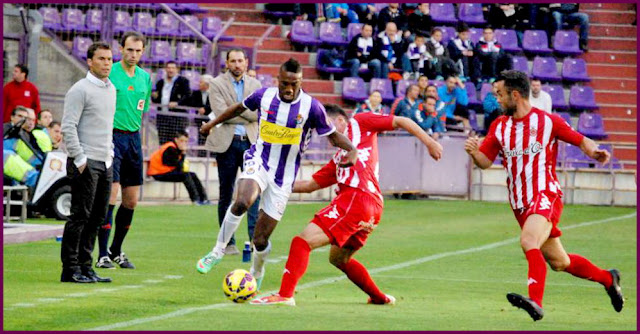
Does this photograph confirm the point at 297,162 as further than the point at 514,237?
No

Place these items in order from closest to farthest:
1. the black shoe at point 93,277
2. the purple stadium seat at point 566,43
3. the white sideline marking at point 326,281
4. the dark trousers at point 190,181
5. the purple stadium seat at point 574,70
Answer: the white sideline marking at point 326,281
the black shoe at point 93,277
the dark trousers at point 190,181
the purple stadium seat at point 574,70
the purple stadium seat at point 566,43

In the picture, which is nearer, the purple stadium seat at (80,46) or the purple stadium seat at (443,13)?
the purple stadium seat at (80,46)

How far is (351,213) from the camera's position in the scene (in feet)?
30.4

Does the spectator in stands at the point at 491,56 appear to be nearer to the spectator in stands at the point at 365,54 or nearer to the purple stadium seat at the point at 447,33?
the purple stadium seat at the point at 447,33

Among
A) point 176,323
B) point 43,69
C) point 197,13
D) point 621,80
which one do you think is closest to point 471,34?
point 621,80

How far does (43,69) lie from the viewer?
2427 centimetres

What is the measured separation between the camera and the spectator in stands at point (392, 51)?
88.3ft

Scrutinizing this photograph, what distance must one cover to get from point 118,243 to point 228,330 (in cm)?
451

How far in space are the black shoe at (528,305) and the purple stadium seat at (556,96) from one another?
20.0 meters

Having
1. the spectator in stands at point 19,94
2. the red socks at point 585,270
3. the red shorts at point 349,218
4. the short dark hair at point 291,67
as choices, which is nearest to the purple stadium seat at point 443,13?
the spectator in stands at point 19,94

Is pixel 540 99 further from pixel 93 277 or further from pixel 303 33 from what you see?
pixel 93 277

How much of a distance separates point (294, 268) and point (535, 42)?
21132 millimetres

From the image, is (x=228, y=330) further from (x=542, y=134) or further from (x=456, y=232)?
(x=456, y=232)

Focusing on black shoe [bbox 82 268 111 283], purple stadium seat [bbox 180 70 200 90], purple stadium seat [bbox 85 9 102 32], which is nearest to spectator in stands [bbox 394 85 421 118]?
purple stadium seat [bbox 180 70 200 90]
